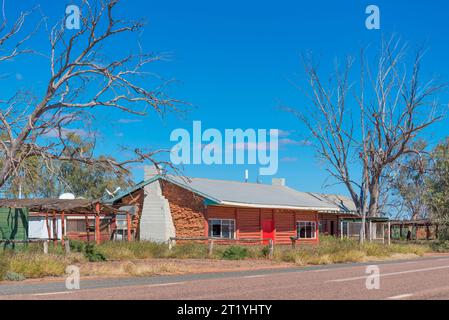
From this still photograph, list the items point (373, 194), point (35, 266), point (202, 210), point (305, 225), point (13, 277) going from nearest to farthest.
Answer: point (13, 277) → point (35, 266) → point (202, 210) → point (305, 225) → point (373, 194)

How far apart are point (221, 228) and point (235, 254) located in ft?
31.3

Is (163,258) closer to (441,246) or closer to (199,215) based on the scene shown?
(199,215)

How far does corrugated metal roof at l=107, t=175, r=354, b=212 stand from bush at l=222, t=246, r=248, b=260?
202 inches

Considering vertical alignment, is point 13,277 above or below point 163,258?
above

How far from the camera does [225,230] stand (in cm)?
3891

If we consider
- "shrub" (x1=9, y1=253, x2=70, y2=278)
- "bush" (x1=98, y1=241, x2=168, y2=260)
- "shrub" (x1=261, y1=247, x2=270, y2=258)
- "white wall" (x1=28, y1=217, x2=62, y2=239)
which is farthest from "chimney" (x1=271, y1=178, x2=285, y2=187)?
"shrub" (x1=9, y1=253, x2=70, y2=278)

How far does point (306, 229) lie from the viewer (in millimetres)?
46438

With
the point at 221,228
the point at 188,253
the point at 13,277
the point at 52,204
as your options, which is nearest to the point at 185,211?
the point at 221,228

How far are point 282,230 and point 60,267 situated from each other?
25599mm

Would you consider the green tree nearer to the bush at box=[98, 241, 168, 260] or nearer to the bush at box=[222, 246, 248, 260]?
the bush at box=[222, 246, 248, 260]

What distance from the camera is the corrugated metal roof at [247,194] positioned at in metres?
37.8

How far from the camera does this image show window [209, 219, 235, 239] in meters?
37.9
